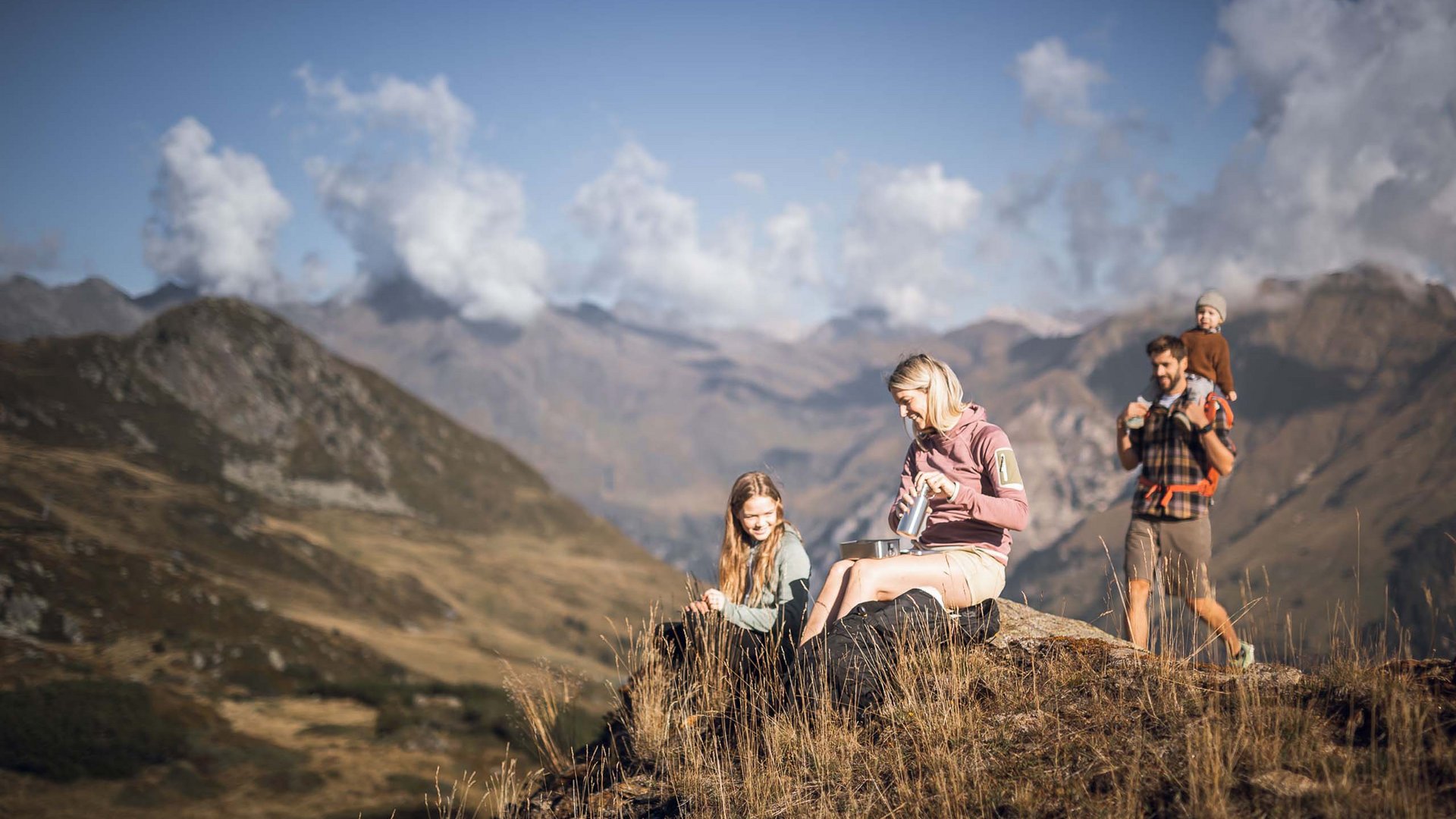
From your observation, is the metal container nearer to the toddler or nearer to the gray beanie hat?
the toddler

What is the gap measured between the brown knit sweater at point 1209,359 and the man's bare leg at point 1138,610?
198 cm

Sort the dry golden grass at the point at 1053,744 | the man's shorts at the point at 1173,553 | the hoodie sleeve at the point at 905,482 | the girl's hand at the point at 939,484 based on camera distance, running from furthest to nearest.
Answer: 1. the man's shorts at the point at 1173,553
2. the hoodie sleeve at the point at 905,482
3. the girl's hand at the point at 939,484
4. the dry golden grass at the point at 1053,744

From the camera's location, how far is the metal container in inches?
224

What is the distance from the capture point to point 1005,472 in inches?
225

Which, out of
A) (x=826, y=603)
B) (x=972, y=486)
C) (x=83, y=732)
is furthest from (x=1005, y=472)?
(x=83, y=732)

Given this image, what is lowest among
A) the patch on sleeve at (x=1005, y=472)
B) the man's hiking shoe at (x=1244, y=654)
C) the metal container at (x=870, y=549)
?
the man's hiking shoe at (x=1244, y=654)

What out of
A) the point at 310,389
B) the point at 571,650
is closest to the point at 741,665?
the point at 571,650

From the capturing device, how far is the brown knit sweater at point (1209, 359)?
7676 mm

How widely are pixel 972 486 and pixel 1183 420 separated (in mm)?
2336

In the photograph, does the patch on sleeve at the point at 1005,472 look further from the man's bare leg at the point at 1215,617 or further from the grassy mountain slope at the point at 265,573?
the grassy mountain slope at the point at 265,573

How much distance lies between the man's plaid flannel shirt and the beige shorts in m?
1.96

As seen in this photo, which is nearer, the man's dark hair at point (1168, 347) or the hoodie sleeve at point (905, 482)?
the hoodie sleeve at point (905, 482)

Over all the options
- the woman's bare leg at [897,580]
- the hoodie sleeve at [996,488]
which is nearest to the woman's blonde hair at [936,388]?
the hoodie sleeve at [996,488]

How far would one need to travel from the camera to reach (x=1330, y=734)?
4148 millimetres
